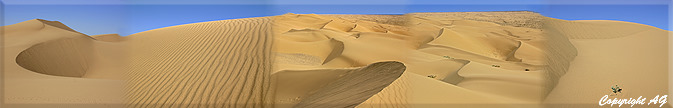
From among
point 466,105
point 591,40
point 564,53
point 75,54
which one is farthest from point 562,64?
point 75,54

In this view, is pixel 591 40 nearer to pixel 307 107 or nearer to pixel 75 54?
pixel 307 107

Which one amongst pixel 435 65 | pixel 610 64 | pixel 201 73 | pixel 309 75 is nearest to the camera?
pixel 610 64

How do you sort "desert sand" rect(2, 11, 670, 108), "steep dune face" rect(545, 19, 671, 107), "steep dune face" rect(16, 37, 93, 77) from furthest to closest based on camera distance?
"steep dune face" rect(16, 37, 93, 77) < "desert sand" rect(2, 11, 670, 108) < "steep dune face" rect(545, 19, 671, 107)

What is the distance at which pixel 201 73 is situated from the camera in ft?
19.3

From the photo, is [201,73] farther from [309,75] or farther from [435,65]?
[435,65]

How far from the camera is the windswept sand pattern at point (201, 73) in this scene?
4820 millimetres

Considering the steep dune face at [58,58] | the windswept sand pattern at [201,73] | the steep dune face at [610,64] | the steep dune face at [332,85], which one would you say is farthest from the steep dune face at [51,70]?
the steep dune face at [610,64]

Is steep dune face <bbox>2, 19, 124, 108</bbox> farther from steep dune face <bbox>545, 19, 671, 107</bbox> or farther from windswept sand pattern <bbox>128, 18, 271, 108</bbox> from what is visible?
steep dune face <bbox>545, 19, 671, 107</bbox>

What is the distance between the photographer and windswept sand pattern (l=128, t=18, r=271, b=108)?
4820 mm

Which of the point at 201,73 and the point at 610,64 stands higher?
the point at 610,64

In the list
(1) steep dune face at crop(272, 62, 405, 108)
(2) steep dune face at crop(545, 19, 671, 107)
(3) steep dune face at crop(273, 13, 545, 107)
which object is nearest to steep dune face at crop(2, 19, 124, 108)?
(1) steep dune face at crop(272, 62, 405, 108)

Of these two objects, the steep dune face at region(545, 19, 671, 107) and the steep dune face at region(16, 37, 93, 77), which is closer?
the steep dune face at region(545, 19, 671, 107)

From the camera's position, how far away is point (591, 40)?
574 cm

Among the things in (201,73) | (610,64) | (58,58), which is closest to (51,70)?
(58,58)
